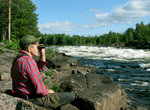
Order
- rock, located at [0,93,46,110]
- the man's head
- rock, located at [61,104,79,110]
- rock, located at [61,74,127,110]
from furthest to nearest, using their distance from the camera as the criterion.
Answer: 1. rock, located at [61,74,127,110]
2. rock, located at [61,104,79,110]
3. the man's head
4. rock, located at [0,93,46,110]

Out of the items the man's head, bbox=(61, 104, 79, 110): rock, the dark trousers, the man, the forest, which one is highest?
the forest

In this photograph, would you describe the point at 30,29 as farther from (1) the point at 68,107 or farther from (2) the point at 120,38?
(2) the point at 120,38

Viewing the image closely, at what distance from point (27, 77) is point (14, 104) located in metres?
0.57

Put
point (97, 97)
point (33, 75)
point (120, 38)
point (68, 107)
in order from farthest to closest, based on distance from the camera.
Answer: point (120, 38)
point (97, 97)
point (68, 107)
point (33, 75)

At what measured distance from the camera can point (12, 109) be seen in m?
3.40

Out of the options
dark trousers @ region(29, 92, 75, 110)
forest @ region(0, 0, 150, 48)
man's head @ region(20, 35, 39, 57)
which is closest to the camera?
man's head @ region(20, 35, 39, 57)

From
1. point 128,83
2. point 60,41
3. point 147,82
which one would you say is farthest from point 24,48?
point 60,41

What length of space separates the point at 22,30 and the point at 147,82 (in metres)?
32.8

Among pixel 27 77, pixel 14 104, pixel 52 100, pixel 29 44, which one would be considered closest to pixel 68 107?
pixel 52 100

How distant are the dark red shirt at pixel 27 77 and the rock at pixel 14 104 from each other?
0.17 m

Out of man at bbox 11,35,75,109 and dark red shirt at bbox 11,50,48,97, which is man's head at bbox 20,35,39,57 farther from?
dark red shirt at bbox 11,50,48,97

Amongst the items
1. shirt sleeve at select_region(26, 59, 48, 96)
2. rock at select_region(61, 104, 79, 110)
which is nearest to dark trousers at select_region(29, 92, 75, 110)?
shirt sleeve at select_region(26, 59, 48, 96)

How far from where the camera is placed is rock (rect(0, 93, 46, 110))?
3.30 m

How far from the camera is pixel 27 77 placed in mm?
3387
